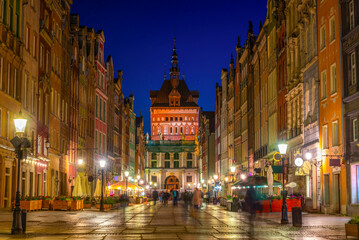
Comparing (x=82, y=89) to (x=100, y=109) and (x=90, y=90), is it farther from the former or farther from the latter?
(x=100, y=109)

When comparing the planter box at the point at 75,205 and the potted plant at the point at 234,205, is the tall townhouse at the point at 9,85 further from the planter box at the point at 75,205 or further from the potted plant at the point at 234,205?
the potted plant at the point at 234,205

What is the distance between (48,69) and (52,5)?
18.8 feet

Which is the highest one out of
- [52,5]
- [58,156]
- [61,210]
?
[52,5]

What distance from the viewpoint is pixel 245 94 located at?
244 ft

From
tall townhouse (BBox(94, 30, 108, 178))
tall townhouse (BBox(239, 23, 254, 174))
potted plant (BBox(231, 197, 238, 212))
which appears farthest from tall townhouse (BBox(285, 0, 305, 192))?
tall townhouse (BBox(94, 30, 108, 178))

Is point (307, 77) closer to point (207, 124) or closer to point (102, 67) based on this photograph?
point (102, 67)

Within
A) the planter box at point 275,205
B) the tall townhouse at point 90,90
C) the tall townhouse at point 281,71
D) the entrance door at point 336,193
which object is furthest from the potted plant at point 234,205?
the tall townhouse at point 90,90

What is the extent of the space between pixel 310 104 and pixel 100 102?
1743 inches

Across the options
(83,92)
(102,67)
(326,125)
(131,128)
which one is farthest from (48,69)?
(131,128)

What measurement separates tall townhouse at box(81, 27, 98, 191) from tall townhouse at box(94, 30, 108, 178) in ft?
6.88

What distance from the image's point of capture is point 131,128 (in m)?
123

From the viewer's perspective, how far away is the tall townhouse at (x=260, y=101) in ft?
191

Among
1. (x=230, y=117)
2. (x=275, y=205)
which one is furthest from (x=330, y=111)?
(x=230, y=117)

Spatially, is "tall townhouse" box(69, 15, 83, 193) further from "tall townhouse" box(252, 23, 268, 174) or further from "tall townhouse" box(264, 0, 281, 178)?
"tall townhouse" box(264, 0, 281, 178)
